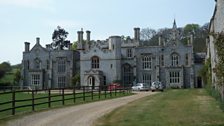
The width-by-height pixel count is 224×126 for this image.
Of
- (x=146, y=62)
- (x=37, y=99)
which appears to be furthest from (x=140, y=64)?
(x=37, y=99)

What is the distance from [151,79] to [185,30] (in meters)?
34.9

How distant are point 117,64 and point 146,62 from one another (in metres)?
5.21

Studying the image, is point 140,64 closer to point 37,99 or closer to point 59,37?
point 37,99

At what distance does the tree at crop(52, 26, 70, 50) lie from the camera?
114750 millimetres

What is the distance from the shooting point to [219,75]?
14391 millimetres

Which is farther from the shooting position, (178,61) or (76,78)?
(76,78)

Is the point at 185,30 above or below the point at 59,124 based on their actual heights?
above

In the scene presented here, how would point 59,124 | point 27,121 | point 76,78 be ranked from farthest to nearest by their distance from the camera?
1. point 76,78
2. point 27,121
3. point 59,124

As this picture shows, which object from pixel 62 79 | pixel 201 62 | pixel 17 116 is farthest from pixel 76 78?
pixel 17 116

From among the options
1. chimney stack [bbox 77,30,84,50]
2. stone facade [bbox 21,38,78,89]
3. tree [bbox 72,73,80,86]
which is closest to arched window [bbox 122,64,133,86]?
tree [bbox 72,73,80,86]


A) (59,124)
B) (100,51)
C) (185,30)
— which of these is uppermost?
(185,30)

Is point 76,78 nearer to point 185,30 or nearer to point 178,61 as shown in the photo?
point 178,61

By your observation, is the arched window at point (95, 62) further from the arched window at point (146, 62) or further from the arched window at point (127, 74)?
the arched window at point (146, 62)

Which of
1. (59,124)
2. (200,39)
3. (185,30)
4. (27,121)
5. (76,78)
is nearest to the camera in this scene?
(59,124)
